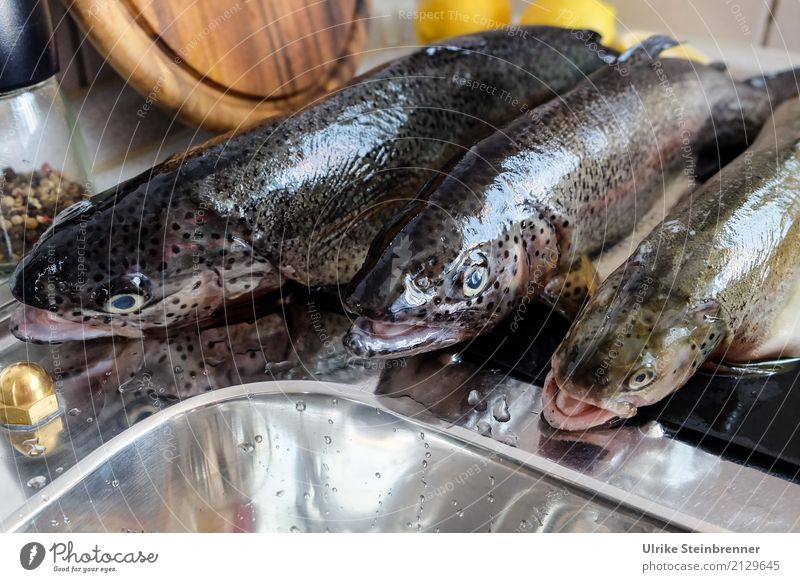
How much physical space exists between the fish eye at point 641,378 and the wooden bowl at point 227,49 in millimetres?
576

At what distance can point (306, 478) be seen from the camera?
76cm

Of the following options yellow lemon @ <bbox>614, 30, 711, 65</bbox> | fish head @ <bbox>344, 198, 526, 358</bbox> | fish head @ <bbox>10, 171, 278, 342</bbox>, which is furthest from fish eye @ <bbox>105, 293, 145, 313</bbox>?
yellow lemon @ <bbox>614, 30, 711, 65</bbox>

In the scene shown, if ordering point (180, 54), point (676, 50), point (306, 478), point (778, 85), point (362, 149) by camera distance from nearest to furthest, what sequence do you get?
point (306, 478) < point (362, 149) < point (180, 54) < point (778, 85) < point (676, 50)

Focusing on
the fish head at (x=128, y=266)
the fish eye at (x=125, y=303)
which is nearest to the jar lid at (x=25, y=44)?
the fish head at (x=128, y=266)

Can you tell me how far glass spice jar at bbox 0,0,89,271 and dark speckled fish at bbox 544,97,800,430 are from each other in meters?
0.58

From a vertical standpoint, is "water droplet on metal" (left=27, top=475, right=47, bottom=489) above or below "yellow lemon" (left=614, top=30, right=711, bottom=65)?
below

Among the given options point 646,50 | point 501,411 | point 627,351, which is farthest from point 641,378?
point 646,50

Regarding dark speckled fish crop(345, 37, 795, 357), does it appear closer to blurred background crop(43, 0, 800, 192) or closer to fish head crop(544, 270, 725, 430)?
fish head crop(544, 270, 725, 430)

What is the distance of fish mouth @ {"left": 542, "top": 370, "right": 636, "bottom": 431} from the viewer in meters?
0.68

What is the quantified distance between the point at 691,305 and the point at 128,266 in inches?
20.1

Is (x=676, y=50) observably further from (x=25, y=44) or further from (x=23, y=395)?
(x=23, y=395)

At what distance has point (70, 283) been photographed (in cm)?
75
